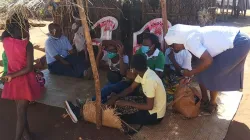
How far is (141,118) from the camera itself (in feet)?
11.7

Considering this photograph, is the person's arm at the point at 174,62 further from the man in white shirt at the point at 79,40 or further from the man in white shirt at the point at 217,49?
the man in white shirt at the point at 79,40

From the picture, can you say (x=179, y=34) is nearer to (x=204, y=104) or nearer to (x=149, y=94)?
(x=149, y=94)

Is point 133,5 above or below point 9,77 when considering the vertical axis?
above

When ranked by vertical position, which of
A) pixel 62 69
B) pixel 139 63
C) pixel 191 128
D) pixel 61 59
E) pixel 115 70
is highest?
pixel 139 63

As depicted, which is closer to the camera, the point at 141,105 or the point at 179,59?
the point at 141,105

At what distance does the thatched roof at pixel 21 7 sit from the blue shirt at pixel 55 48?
2.25 metres

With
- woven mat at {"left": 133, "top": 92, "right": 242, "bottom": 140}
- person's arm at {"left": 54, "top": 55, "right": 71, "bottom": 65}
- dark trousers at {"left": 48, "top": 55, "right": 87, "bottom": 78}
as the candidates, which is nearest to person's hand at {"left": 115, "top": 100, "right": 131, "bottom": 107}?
woven mat at {"left": 133, "top": 92, "right": 242, "bottom": 140}

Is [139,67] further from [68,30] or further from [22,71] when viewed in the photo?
[68,30]

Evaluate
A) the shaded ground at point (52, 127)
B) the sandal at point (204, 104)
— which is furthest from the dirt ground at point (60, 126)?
the sandal at point (204, 104)

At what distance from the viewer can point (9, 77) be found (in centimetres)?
324

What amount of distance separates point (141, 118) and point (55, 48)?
2.63 meters

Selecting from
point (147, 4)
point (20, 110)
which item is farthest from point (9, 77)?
point (147, 4)

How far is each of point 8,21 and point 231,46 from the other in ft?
8.94

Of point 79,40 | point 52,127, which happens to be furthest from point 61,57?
point 52,127
